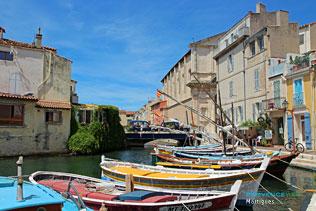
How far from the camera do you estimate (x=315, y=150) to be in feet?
83.3

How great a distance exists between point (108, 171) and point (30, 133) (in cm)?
2074

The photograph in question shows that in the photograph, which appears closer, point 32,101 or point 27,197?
point 27,197

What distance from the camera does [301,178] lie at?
18.1 m

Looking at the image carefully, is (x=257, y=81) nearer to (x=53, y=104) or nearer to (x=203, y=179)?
(x=53, y=104)

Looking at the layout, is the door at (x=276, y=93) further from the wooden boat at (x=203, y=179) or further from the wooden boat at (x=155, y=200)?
the wooden boat at (x=155, y=200)

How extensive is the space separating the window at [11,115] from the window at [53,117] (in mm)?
2836

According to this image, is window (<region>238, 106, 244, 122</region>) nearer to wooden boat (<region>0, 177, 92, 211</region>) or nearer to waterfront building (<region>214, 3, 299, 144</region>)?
A: waterfront building (<region>214, 3, 299, 144</region>)

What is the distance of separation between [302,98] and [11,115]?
27888 mm

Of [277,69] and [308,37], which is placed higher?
[308,37]

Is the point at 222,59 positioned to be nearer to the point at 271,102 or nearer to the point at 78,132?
the point at 271,102

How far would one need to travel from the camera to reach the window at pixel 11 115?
30.1m

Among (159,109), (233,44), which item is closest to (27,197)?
(233,44)

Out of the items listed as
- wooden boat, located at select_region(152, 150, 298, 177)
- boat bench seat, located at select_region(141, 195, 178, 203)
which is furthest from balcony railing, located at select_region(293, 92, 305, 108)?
boat bench seat, located at select_region(141, 195, 178, 203)

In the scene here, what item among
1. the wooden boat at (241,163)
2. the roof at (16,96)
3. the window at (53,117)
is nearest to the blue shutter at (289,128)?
the wooden boat at (241,163)
